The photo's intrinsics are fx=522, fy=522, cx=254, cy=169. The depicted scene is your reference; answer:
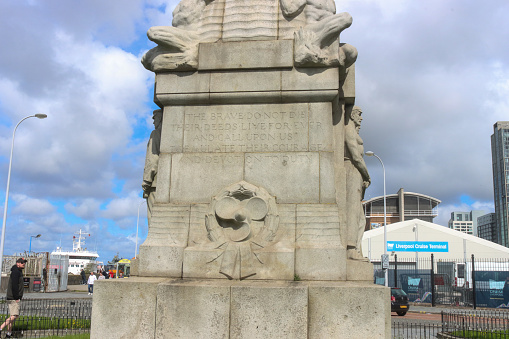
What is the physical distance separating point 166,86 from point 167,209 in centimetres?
190

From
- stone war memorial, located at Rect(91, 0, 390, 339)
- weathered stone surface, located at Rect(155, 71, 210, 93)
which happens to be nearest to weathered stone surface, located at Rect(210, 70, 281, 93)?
stone war memorial, located at Rect(91, 0, 390, 339)

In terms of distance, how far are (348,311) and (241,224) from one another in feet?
6.07

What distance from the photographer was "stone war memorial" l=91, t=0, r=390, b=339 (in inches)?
249

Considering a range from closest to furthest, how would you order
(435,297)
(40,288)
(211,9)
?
(211,9) < (435,297) < (40,288)

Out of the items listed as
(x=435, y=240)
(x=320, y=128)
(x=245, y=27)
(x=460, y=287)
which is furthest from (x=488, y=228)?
(x=245, y=27)

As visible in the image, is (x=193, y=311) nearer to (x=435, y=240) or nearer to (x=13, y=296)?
(x=13, y=296)

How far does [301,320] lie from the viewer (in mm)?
6211

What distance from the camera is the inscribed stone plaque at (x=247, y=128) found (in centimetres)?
752

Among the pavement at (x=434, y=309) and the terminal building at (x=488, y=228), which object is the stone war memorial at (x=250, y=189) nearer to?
the pavement at (x=434, y=309)

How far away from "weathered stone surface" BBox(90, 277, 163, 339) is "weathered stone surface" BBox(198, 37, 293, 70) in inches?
131

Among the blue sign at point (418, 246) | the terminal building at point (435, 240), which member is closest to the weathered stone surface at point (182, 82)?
the blue sign at point (418, 246)

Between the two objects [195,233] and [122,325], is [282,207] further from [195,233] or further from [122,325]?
[122,325]

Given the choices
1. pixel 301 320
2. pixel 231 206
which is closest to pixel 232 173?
pixel 231 206

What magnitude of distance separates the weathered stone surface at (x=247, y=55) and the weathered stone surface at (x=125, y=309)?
3.32 meters
